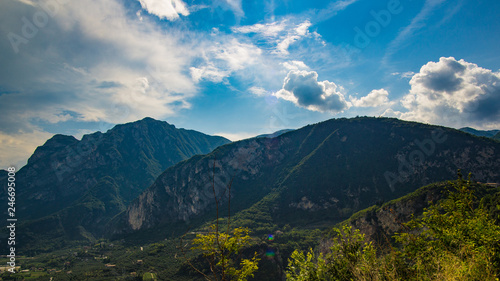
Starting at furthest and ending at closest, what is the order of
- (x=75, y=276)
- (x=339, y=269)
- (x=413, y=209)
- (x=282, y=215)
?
1. (x=282, y=215)
2. (x=75, y=276)
3. (x=413, y=209)
4. (x=339, y=269)

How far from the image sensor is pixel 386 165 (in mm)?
177750

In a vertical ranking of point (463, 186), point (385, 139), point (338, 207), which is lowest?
point (338, 207)

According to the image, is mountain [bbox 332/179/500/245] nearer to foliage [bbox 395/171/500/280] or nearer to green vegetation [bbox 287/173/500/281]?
foliage [bbox 395/171/500/280]

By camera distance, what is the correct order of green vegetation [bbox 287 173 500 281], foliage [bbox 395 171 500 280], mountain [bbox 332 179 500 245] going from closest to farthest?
foliage [bbox 395 171 500 280] → green vegetation [bbox 287 173 500 281] → mountain [bbox 332 179 500 245]

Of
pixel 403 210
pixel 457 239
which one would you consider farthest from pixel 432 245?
pixel 403 210

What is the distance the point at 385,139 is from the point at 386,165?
2869 cm

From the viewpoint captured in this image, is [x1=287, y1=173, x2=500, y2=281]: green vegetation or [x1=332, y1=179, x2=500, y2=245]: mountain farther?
[x1=332, y1=179, x2=500, y2=245]: mountain

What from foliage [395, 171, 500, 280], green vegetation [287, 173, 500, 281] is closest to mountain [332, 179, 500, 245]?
foliage [395, 171, 500, 280]

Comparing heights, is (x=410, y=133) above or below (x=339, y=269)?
above

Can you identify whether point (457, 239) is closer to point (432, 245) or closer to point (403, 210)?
point (432, 245)

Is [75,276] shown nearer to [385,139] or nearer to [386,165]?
[386,165]

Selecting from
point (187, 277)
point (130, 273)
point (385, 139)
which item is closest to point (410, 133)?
point (385, 139)

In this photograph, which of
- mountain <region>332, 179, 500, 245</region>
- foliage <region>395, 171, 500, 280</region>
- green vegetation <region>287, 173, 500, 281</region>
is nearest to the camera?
foliage <region>395, 171, 500, 280</region>

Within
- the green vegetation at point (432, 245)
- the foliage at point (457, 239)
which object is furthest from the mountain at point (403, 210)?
the green vegetation at point (432, 245)
